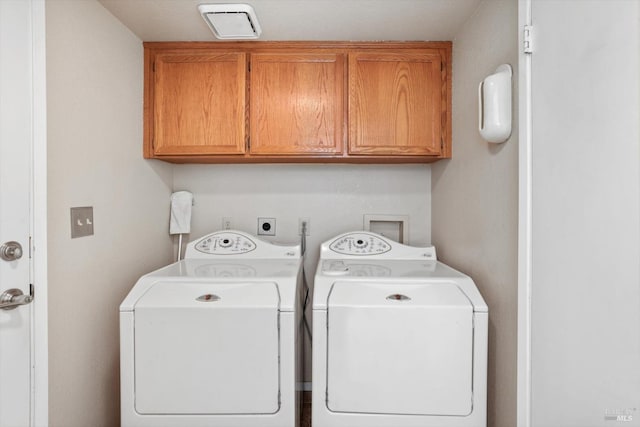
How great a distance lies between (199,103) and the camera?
1.94 meters

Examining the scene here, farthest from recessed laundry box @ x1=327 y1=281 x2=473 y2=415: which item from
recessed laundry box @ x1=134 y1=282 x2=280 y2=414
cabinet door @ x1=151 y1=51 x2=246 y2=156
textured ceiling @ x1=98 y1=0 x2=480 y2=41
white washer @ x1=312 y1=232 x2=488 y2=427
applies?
textured ceiling @ x1=98 y1=0 x2=480 y2=41

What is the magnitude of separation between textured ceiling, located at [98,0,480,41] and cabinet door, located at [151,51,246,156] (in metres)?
0.14

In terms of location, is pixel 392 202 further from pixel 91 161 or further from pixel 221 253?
pixel 91 161

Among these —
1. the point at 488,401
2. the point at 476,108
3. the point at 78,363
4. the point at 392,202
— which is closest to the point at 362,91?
the point at 476,108

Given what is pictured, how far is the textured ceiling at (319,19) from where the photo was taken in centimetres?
157

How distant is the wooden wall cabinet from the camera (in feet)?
6.33

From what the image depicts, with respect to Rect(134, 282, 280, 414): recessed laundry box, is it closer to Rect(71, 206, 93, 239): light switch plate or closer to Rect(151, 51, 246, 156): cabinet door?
Rect(71, 206, 93, 239): light switch plate

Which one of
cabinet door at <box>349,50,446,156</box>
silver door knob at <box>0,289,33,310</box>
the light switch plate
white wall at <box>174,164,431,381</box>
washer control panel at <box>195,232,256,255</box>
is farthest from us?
white wall at <box>174,164,431,381</box>

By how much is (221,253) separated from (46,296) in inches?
35.3
